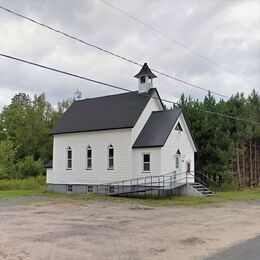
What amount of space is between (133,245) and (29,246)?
111 inches

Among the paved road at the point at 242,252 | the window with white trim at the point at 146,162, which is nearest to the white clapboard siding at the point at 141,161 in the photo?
the window with white trim at the point at 146,162

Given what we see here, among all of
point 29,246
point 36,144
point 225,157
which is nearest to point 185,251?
point 29,246

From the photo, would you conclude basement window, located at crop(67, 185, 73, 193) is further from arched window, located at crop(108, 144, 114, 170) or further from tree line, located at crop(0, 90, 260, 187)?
tree line, located at crop(0, 90, 260, 187)

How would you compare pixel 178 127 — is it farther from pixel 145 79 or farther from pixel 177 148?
pixel 145 79

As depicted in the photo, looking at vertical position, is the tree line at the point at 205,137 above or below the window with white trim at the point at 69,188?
above

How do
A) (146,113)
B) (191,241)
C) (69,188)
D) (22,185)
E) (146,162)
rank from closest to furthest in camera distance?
(191,241) < (146,162) < (146,113) < (69,188) < (22,185)

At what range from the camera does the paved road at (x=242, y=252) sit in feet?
31.7

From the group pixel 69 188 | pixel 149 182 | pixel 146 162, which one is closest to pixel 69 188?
pixel 69 188

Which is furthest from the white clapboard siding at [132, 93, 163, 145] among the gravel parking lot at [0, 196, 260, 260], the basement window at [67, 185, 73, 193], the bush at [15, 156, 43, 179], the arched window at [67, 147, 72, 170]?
the bush at [15, 156, 43, 179]

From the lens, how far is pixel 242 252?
1038 centimetres

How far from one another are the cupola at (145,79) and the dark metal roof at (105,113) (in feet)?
1.63

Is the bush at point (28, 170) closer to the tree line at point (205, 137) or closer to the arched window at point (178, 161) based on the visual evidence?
the tree line at point (205, 137)

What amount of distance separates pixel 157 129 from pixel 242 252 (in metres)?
23.0

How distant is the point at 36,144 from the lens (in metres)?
64.9
